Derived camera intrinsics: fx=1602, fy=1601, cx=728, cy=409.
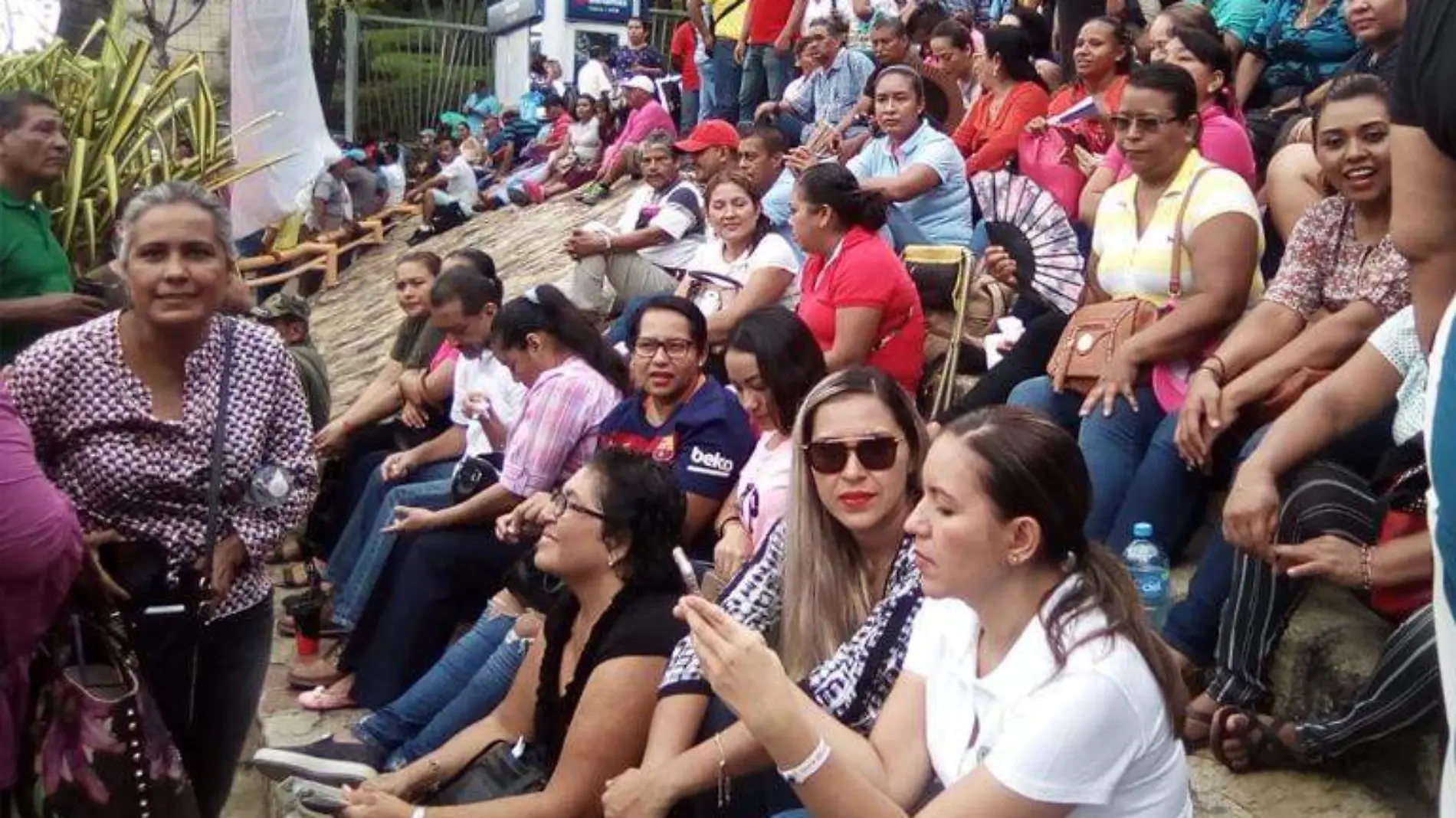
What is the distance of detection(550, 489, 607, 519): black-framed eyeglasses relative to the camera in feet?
12.7

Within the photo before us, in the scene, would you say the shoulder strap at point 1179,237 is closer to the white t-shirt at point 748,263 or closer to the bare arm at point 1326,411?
the bare arm at point 1326,411

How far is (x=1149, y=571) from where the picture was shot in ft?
13.5

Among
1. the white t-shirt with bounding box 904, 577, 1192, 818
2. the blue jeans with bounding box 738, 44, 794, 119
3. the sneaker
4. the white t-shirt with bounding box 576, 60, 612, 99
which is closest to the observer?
the white t-shirt with bounding box 904, 577, 1192, 818

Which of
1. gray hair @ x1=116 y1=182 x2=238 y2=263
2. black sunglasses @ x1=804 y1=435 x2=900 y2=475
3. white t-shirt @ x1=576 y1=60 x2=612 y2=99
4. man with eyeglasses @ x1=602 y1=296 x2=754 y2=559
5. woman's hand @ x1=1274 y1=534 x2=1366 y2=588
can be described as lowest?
white t-shirt @ x1=576 y1=60 x2=612 y2=99

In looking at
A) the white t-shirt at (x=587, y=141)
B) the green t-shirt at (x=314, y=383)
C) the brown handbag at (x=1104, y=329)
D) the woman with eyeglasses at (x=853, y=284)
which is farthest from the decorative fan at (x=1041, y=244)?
the white t-shirt at (x=587, y=141)

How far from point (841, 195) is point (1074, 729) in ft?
11.8

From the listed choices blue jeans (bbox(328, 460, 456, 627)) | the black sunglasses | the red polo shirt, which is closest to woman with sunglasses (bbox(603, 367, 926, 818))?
the black sunglasses

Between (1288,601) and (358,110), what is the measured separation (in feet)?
62.4

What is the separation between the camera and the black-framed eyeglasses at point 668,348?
16.2 feet

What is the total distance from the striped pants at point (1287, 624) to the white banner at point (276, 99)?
7447mm

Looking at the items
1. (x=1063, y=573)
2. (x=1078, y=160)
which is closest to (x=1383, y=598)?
(x=1063, y=573)

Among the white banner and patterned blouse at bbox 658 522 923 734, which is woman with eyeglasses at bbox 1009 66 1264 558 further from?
the white banner

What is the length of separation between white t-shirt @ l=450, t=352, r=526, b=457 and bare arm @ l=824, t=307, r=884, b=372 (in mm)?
1168

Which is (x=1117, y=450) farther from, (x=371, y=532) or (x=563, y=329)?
(x=371, y=532)
